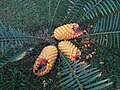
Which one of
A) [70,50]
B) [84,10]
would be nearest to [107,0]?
[84,10]

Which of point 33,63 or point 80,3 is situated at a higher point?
point 80,3

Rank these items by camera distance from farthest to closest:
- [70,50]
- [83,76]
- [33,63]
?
[33,63] → [70,50] → [83,76]

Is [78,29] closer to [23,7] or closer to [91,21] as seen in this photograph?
[91,21]

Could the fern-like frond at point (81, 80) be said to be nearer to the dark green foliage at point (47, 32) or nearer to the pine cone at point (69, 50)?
the dark green foliage at point (47, 32)

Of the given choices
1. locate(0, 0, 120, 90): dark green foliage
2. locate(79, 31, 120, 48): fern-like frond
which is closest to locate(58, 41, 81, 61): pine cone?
locate(0, 0, 120, 90): dark green foliage

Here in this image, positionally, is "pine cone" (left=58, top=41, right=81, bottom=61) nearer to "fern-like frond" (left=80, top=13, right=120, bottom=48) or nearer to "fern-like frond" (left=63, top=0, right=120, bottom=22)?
"fern-like frond" (left=80, top=13, right=120, bottom=48)

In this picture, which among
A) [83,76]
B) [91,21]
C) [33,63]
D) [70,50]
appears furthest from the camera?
[91,21]

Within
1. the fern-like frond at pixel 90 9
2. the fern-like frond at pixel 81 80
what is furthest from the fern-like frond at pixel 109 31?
the fern-like frond at pixel 81 80

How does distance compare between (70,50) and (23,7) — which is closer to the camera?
(70,50)
